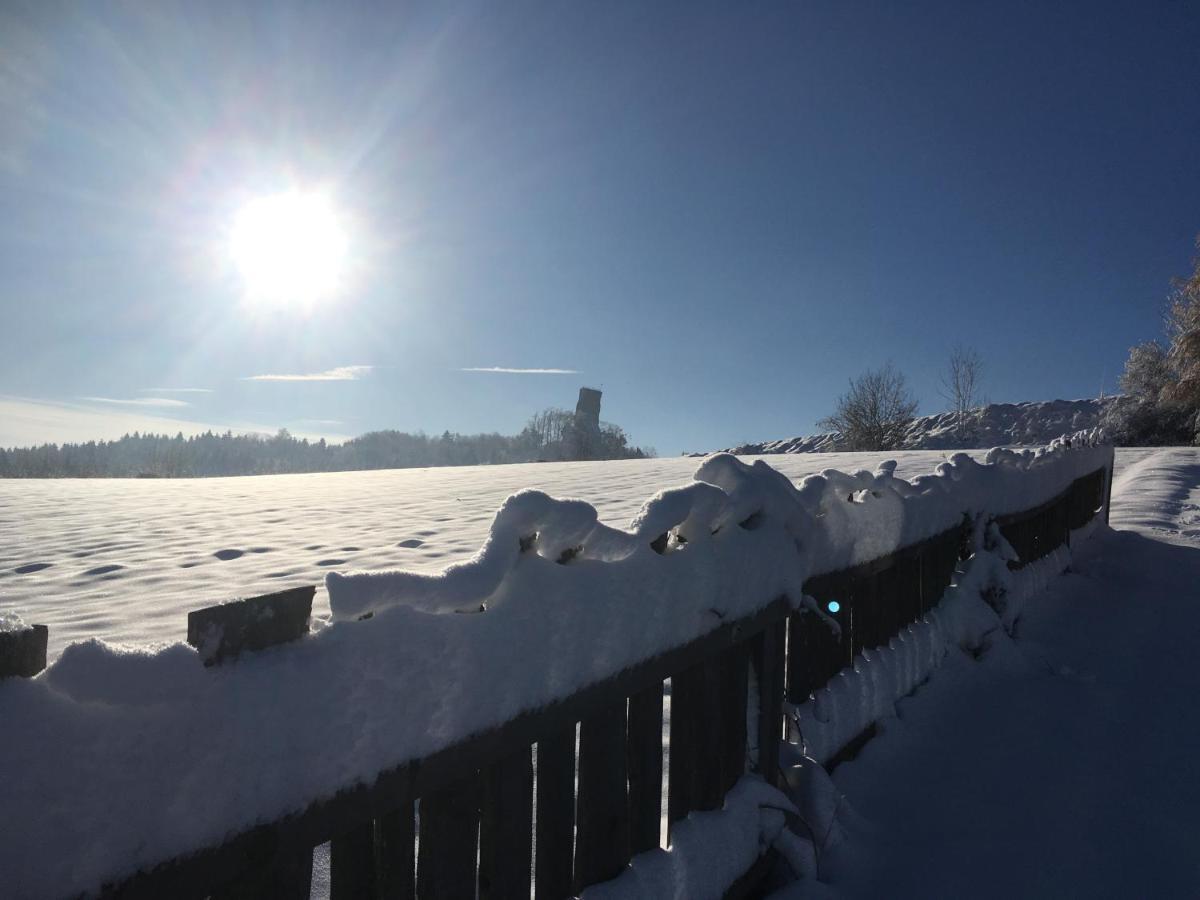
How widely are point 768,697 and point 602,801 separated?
0.81 m

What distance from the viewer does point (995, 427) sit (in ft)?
139

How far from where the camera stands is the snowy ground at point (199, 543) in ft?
12.0

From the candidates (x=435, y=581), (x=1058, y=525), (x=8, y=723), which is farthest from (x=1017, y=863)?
(x=1058, y=525)

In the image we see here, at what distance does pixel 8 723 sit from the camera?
72 cm

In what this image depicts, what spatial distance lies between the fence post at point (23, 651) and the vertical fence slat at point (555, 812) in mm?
994

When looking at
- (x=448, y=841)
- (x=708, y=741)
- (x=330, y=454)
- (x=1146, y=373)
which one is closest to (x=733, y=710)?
(x=708, y=741)

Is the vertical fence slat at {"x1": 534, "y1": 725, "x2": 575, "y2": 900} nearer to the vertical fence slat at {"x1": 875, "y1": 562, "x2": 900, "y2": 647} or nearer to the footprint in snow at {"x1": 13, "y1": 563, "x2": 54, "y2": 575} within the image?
the vertical fence slat at {"x1": 875, "y1": 562, "x2": 900, "y2": 647}

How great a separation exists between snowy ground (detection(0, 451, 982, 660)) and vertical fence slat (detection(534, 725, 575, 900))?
1072 millimetres

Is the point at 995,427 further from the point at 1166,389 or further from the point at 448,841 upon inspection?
the point at 448,841

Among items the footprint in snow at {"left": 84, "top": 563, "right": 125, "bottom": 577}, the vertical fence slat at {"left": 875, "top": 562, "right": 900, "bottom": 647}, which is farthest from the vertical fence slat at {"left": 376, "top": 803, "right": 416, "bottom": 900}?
the footprint in snow at {"left": 84, "top": 563, "right": 125, "bottom": 577}

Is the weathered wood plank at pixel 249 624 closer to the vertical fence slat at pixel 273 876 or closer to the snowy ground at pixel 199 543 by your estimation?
the vertical fence slat at pixel 273 876

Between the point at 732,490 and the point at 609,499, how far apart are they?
19.8 feet

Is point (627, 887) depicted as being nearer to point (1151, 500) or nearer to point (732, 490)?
point (732, 490)

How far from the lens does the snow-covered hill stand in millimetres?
36562
